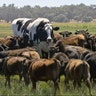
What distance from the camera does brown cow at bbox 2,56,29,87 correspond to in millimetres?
15547

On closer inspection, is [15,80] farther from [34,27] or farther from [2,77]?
[34,27]

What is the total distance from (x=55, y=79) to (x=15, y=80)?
162 inches

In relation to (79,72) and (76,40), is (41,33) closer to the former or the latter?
(76,40)

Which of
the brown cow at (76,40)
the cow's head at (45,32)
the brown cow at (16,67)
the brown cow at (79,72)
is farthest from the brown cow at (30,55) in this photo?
the brown cow at (76,40)

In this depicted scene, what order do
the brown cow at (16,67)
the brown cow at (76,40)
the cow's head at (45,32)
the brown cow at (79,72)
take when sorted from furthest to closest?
the brown cow at (76,40), the cow's head at (45,32), the brown cow at (16,67), the brown cow at (79,72)

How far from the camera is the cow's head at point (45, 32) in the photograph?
74.3 feet

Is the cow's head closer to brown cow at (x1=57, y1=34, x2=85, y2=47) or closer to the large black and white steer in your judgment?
the large black and white steer

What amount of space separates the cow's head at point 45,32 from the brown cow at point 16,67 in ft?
20.1

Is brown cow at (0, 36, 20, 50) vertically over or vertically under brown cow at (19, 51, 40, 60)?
under

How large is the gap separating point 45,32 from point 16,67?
7.05m

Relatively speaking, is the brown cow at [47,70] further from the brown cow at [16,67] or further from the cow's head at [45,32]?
the cow's head at [45,32]

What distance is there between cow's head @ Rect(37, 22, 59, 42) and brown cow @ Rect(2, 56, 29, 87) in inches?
241

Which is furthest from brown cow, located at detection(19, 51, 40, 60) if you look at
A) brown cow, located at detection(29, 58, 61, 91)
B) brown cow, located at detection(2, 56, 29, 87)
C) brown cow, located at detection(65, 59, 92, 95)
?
brown cow, located at detection(29, 58, 61, 91)

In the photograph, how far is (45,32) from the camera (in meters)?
22.8
